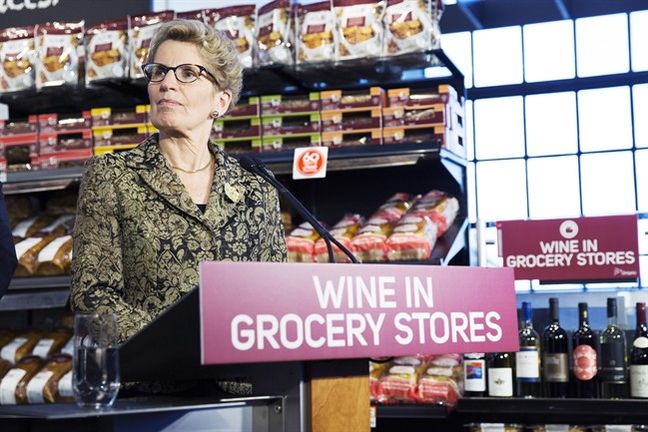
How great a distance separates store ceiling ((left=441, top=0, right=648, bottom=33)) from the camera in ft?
29.1

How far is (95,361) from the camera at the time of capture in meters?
1.48

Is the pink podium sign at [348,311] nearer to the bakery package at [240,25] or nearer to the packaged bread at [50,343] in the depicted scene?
the bakery package at [240,25]

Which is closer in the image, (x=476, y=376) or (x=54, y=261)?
(x=476, y=376)

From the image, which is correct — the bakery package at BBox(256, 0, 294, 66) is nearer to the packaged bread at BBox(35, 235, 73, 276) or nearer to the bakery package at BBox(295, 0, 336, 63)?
the bakery package at BBox(295, 0, 336, 63)

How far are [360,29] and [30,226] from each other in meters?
1.58

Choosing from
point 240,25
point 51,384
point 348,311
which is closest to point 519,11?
point 240,25

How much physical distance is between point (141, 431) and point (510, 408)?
2302 mm

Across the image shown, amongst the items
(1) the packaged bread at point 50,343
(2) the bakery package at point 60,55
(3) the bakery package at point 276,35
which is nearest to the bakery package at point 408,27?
(3) the bakery package at point 276,35

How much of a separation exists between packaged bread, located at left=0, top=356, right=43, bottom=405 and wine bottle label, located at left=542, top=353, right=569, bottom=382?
1.92 metres

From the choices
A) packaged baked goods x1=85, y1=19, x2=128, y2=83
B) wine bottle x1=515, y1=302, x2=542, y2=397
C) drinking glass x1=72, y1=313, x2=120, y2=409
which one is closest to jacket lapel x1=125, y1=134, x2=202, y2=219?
drinking glass x1=72, y1=313, x2=120, y2=409

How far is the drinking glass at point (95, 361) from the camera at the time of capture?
4.74 feet

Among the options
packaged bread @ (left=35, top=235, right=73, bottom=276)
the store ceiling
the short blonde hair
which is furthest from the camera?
the store ceiling

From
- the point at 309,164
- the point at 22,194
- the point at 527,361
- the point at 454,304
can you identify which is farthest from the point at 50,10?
the point at 454,304

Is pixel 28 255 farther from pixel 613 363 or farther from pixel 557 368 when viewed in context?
pixel 613 363
